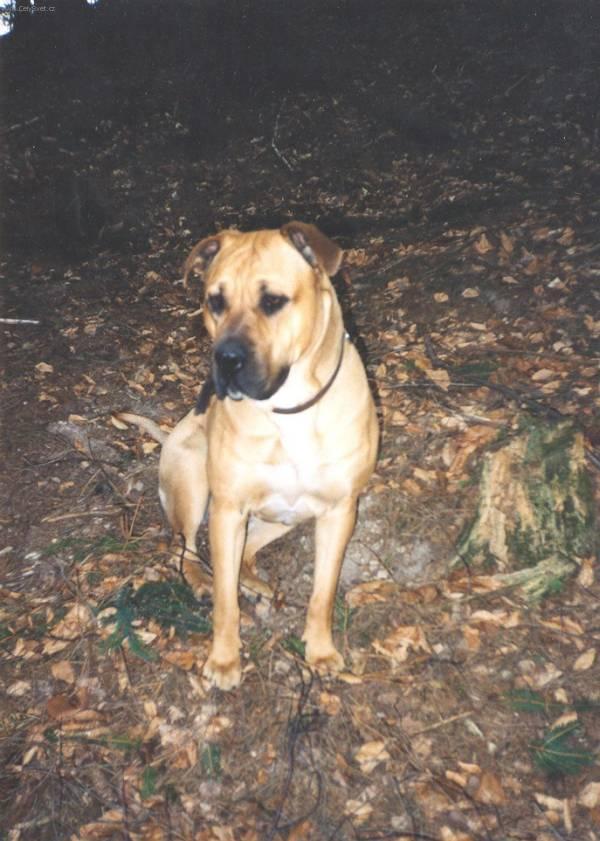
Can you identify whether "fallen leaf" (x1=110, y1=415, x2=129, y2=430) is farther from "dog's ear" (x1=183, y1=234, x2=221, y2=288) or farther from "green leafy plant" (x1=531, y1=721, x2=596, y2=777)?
"green leafy plant" (x1=531, y1=721, x2=596, y2=777)

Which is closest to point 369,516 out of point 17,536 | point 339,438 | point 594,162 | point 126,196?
point 339,438

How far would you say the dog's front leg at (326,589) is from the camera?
3.36 meters

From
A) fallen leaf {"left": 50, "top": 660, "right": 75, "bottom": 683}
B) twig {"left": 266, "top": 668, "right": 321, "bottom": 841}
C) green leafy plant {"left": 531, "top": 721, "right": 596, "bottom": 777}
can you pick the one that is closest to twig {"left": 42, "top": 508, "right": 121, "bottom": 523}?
fallen leaf {"left": 50, "top": 660, "right": 75, "bottom": 683}

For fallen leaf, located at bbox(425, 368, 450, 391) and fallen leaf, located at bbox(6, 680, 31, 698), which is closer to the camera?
fallen leaf, located at bbox(6, 680, 31, 698)

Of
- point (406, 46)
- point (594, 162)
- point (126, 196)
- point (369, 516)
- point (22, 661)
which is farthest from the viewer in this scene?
point (406, 46)

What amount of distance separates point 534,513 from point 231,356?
6.44 ft

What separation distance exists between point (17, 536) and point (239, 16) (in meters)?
15.0

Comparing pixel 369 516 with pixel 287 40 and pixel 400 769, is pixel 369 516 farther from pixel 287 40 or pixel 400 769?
pixel 287 40

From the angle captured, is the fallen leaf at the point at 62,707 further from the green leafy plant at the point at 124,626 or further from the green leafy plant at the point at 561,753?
the green leafy plant at the point at 561,753

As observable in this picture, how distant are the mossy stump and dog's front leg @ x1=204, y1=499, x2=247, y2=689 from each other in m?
1.29

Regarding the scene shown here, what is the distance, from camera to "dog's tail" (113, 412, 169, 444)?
15.5ft

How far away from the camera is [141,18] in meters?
15.2

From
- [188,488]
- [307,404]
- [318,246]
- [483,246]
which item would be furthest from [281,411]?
[483,246]

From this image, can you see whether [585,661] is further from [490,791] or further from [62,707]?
[62,707]
